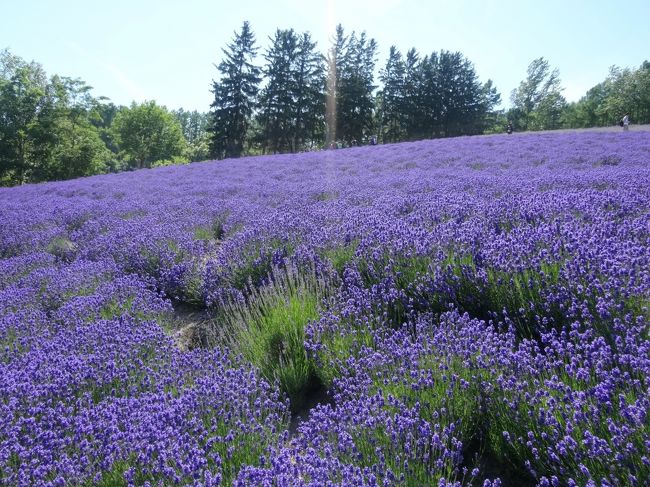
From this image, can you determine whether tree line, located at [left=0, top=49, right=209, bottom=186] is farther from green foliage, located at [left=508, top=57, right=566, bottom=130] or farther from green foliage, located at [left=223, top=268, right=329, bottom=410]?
green foliage, located at [left=508, top=57, right=566, bottom=130]

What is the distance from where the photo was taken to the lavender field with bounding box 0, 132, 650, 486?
6.34ft

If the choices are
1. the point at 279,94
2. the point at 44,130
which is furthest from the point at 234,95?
the point at 44,130

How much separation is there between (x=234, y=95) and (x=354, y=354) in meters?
43.5

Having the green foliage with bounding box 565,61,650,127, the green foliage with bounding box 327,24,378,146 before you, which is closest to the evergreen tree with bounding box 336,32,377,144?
the green foliage with bounding box 327,24,378,146

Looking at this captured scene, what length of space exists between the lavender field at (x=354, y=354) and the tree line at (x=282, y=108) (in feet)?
97.1

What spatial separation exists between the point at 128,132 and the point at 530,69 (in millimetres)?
55260

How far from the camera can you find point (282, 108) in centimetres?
4375

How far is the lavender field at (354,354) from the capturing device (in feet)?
6.34

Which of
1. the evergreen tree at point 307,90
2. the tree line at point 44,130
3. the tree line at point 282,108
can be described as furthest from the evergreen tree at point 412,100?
the tree line at point 44,130

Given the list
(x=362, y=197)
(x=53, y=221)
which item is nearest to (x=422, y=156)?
(x=362, y=197)

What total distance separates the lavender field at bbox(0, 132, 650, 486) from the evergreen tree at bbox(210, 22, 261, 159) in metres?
39.6

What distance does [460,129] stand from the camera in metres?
51.8

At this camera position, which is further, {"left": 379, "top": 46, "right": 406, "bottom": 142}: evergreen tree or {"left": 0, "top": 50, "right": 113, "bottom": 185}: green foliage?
{"left": 379, "top": 46, "right": 406, "bottom": 142}: evergreen tree

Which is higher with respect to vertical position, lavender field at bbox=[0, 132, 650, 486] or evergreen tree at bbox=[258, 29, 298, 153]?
evergreen tree at bbox=[258, 29, 298, 153]
